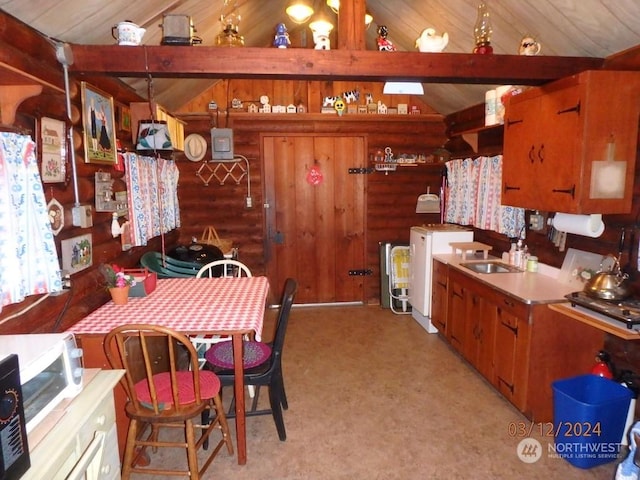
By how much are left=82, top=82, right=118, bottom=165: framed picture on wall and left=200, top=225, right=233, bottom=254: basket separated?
5.60 feet

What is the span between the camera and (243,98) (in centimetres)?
451

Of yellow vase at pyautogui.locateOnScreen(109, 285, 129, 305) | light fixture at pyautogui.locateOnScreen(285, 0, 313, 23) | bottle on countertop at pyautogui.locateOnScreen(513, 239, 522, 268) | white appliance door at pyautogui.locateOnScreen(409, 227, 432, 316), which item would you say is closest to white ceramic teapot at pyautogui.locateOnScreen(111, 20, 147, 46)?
light fixture at pyautogui.locateOnScreen(285, 0, 313, 23)

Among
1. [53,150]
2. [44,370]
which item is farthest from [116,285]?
[44,370]

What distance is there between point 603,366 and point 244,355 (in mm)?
2039

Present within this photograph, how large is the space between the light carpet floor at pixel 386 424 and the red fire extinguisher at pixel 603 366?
17.9 inches

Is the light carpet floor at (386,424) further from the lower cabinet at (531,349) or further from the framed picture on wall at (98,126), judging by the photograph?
the framed picture on wall at (98,126)

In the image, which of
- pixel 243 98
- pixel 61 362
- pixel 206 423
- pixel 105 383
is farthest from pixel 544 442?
pixel 243 98

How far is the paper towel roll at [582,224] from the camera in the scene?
8.09 ft

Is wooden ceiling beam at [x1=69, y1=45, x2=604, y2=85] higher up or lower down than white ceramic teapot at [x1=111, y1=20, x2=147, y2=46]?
lower down

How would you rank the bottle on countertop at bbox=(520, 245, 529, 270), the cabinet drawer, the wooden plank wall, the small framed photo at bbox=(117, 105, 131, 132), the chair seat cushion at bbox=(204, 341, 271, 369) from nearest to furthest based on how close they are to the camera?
1. the chair seat cushion at bbox=(204, 341, 271, 369)
2. the cabinet drawer
3. the small framed photo at bbox=(117, 105, 131, 132)
4. the bottle on countertop at bbox=(520, 245, 529, 270)
5. the wooden plank wall

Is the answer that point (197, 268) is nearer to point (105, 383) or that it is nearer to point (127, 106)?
point (127, 106)

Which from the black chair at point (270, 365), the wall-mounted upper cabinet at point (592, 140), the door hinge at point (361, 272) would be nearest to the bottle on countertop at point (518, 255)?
the wall-mounted upper cabinet at point (592, 140)

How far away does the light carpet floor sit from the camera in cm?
214
